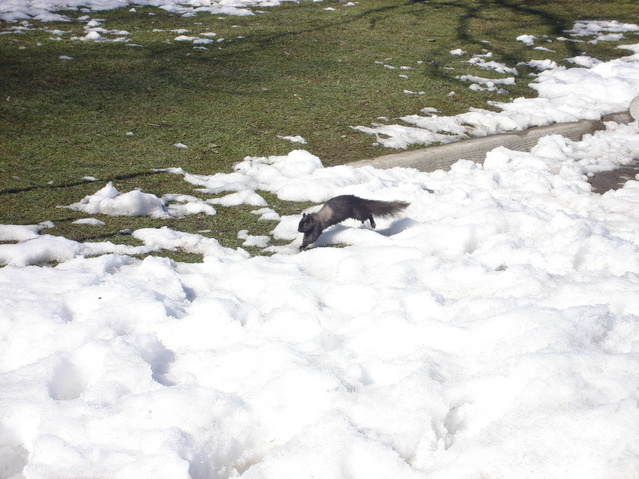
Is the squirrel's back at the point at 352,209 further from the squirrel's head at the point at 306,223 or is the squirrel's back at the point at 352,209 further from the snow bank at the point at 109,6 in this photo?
the snow bank at the point at 109,6

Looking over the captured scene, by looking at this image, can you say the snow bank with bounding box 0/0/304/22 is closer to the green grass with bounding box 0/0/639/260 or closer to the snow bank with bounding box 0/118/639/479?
the green grass with bounding box 0/0/639/260

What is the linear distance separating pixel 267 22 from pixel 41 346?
8649 mm

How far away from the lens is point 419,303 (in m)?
3.19

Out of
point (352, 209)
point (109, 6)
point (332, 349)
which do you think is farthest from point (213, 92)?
point (109, 6)

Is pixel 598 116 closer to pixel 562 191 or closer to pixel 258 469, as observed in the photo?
pixel 562 191

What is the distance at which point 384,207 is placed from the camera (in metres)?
4.12

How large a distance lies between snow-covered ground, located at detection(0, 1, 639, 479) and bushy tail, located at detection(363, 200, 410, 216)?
16 centimetres

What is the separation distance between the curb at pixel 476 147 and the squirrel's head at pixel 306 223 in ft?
4.87

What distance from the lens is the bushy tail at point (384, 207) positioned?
4.11m

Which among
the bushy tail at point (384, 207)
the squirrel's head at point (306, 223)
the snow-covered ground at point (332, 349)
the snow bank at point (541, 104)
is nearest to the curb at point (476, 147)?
the snow bank at point (541, 104)

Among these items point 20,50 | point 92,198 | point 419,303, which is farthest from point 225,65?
point 419,303

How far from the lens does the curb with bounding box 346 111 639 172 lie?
5371 millimetres

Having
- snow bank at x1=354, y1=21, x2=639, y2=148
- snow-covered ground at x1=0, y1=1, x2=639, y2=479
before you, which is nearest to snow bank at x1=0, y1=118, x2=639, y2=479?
snow-covered ground at x1=0, y1=1, x2=639, y2=479

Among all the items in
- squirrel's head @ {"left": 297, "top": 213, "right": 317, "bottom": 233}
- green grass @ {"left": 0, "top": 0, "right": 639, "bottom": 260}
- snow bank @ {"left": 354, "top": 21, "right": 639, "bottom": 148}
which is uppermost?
squirrel's head @ {"left": 297, "top": 213, "right": 317, "bottom": 233}
